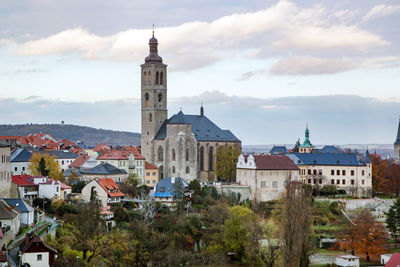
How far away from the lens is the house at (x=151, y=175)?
8056cm

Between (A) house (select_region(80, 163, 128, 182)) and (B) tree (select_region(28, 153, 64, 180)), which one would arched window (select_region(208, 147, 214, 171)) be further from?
(B) tree (select_region(28, 153, 64, 180))

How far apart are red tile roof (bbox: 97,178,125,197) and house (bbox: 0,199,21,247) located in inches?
609

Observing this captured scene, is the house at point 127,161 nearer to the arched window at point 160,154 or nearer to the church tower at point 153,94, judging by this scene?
the arched window at point 160,154

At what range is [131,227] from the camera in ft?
179

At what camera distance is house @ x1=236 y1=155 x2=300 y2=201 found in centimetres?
7200

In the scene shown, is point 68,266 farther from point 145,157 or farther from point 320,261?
point 145,157

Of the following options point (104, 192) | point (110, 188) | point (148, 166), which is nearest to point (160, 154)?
point (148, 166)

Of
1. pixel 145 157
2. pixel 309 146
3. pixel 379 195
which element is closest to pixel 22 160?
pixel 145 157

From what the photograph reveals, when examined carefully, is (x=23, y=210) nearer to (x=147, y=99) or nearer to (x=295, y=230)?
(x=295, y=230)

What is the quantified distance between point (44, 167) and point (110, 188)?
8.60 metres

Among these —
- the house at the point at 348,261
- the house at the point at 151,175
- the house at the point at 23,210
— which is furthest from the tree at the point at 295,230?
the house at the point at 151,175

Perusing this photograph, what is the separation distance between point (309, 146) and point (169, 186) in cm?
4565

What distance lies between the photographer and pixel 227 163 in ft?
262

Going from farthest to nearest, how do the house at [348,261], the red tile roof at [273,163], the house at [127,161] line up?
the house at [127,161], the red tile roof at [273,163], the house at [348,261]
